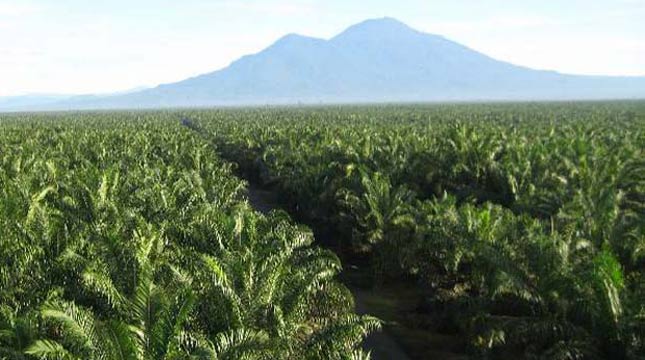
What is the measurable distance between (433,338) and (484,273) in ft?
8.17

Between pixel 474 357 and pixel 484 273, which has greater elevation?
pixel 484 273

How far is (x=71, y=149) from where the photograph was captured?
139 feet

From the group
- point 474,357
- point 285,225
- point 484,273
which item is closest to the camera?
point 474,357

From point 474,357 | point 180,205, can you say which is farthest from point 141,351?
point 180,205

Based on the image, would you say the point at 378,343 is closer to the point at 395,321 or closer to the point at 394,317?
the point at 395,321

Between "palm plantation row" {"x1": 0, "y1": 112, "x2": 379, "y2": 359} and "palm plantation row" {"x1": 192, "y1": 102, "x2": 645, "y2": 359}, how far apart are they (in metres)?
3.75

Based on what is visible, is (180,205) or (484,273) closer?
(484,273)

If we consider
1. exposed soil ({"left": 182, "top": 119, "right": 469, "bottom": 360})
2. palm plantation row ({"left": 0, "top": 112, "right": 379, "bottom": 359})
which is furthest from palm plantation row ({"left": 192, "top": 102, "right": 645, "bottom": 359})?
palm plantation row ({"left": 0, "top": 112, "right": 379, "bottom": 359})

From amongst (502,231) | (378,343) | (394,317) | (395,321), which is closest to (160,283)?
(378,343)

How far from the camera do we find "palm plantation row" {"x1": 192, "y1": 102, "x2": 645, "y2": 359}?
47.9ft

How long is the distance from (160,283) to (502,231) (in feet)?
31.7

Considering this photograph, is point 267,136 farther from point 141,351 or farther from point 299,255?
point 141,351

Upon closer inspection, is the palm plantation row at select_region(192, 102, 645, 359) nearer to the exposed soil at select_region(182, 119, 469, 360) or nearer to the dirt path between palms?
the exposed soil at select_region(182, 119, 469, 360)

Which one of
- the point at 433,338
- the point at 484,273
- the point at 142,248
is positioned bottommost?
the point at 433,338
